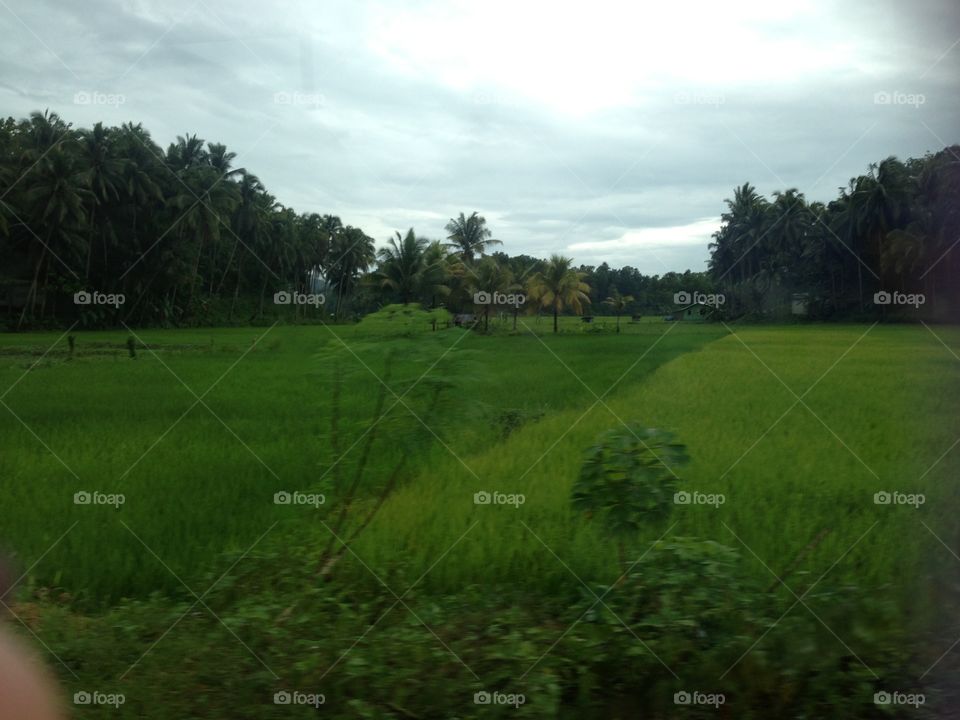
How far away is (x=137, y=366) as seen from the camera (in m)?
3.90

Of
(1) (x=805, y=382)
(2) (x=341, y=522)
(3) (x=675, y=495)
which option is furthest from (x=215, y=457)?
(1) (x=805, y=382)

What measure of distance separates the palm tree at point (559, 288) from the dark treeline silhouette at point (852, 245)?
2.30 ft

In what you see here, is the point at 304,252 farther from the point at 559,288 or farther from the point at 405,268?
the point at 559,288

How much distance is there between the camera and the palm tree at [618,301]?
3558mm

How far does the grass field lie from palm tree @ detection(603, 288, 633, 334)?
16 cm

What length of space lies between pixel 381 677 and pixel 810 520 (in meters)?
1.98

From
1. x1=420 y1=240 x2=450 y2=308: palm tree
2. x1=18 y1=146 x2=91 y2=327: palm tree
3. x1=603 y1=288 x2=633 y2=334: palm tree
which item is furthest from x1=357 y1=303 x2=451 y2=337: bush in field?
x1=18 y1=146 x2=91 y2=327: palm tree

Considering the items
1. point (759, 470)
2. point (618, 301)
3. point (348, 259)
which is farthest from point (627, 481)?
point (348, 259)

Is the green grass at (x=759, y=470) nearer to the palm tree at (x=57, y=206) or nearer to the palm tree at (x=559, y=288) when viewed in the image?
the palm tree at (x=559, y=288)

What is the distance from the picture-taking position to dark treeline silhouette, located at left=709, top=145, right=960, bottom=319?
333 centimetres

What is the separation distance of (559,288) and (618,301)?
32 cm

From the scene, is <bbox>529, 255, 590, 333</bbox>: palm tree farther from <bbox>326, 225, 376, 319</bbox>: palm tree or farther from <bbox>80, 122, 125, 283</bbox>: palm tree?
<bbox>80, 122, 125, 283</bbox>: palm tree

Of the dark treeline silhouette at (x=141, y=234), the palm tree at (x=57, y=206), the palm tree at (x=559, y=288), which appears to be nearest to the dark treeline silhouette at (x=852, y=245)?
the palm tree at (x=559, y=288)

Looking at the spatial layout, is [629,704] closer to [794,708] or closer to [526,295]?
[794,708]
